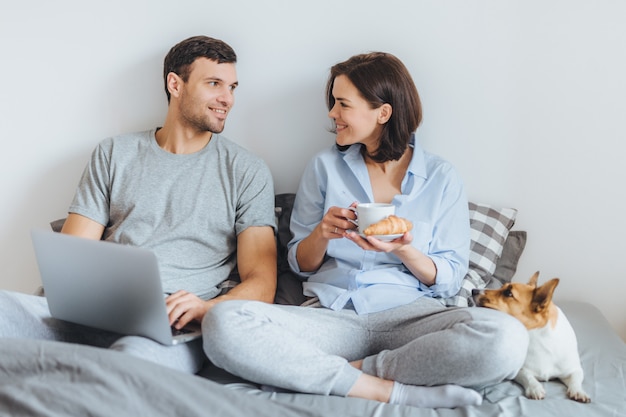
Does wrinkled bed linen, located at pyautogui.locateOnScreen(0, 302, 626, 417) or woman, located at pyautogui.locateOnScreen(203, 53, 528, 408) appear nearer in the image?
wrinkled bed linen, located at pyautogui.locateOnScreen(0, 302, 626, 417)

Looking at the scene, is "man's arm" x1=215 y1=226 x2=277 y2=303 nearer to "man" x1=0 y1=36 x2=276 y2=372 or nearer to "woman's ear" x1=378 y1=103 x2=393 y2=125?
"man" x1=0 y1=36 x2=276 y2=372

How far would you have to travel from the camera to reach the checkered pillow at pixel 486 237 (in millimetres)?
1996

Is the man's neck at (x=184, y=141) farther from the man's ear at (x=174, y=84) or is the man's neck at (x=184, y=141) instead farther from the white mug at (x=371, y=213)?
the white mug at (x=371, y=213)

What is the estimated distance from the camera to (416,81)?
82.7 inches

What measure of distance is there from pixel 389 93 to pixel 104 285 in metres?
0.95

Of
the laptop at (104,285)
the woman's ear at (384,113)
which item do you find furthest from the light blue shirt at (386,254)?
the laptop at (104,285)

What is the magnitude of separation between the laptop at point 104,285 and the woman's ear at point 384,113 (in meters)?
0.82

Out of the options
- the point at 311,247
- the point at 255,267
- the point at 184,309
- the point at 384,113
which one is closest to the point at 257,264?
the point at 255,267

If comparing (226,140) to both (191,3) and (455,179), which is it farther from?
(455,179)

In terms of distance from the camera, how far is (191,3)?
2.20 meters

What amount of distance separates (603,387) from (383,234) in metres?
0.64

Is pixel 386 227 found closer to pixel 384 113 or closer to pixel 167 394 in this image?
pixel 384 113

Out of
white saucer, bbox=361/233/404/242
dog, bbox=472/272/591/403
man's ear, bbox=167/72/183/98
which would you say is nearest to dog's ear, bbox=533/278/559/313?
dog, bbox=472/272/591/403

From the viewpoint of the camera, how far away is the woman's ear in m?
1.86
